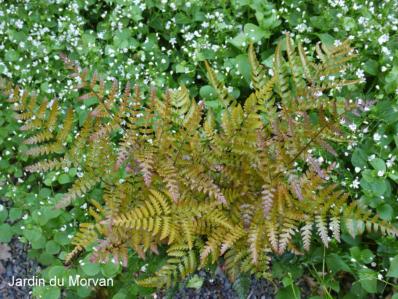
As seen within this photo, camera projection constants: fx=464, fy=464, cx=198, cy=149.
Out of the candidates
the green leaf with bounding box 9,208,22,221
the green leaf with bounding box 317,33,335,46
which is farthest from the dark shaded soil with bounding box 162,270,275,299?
the green leaf with bounding box 317,33,335,46

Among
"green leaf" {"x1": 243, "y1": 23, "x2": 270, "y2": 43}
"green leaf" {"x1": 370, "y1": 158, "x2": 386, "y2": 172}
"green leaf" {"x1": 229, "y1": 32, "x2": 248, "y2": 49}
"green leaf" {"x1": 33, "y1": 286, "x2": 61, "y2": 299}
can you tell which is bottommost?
"green leaf" {"x1": 33, "y1": 286, "x2": 61, "y2": 299}

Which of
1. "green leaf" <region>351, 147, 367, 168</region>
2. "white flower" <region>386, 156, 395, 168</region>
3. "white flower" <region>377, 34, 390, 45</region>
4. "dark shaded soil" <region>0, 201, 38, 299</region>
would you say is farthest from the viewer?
"dark shaded soil" <region>0, 201, 38, 299</region>

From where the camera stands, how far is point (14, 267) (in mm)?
3629

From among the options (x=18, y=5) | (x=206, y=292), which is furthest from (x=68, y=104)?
(x=206, y=292)

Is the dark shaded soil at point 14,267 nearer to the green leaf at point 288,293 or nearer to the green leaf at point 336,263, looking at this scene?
the green leaf at point 288,293

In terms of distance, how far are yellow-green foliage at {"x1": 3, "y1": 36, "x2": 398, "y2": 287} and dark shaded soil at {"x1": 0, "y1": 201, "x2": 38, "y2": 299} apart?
36.4 inches

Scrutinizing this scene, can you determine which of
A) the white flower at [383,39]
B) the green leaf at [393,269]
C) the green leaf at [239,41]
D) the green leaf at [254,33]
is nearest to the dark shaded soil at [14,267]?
the green leaf at [239,41]

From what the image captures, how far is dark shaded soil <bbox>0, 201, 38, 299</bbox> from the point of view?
3547 mm

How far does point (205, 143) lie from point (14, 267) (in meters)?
1.84

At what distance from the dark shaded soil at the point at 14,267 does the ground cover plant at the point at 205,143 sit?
6.8 inches

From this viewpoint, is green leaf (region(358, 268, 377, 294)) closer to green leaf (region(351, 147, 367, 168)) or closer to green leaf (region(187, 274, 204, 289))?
green leaf (region(351, 147, 367, 168))

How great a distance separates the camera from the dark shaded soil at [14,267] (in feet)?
11.6

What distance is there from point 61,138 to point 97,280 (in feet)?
3.33

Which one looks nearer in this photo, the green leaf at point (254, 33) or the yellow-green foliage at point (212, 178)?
the yellow-green foliage at point (212, 178)
